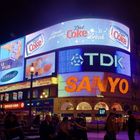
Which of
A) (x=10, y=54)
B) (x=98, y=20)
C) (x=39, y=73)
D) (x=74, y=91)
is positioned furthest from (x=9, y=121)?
(x=10, y=54)

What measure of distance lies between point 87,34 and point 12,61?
2285 centimetres

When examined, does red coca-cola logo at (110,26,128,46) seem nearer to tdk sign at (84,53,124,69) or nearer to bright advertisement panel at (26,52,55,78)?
tdk sign at (84,53,124,69)

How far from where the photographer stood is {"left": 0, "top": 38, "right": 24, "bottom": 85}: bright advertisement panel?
227 feet

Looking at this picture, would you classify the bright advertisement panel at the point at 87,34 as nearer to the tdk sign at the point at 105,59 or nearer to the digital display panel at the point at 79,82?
the tdk sign at the point at 105,59

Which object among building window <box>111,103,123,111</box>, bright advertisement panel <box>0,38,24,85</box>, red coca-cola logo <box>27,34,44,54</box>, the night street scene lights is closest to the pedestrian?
building window <box>111,103,123,111</box>

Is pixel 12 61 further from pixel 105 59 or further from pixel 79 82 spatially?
pixel 105 59

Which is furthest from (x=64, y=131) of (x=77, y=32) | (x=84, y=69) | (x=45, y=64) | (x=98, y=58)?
(x=45, y=64)

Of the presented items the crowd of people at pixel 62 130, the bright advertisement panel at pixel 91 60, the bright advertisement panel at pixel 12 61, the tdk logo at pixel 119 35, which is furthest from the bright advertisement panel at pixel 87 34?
the crowd of people at pixel 62 130

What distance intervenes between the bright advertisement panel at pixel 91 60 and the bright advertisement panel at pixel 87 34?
1211mm

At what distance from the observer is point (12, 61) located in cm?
7281

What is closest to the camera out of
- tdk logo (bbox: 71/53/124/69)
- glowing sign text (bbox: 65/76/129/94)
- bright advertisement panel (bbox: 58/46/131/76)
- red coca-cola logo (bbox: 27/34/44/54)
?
glowing sign text (bbox: 65/76/129/94)

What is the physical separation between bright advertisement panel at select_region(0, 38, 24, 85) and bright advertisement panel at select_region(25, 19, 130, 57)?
9614 millimetres

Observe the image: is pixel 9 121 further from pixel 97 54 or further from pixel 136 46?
pixel 136 46

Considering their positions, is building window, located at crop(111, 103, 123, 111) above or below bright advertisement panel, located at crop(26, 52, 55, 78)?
below
